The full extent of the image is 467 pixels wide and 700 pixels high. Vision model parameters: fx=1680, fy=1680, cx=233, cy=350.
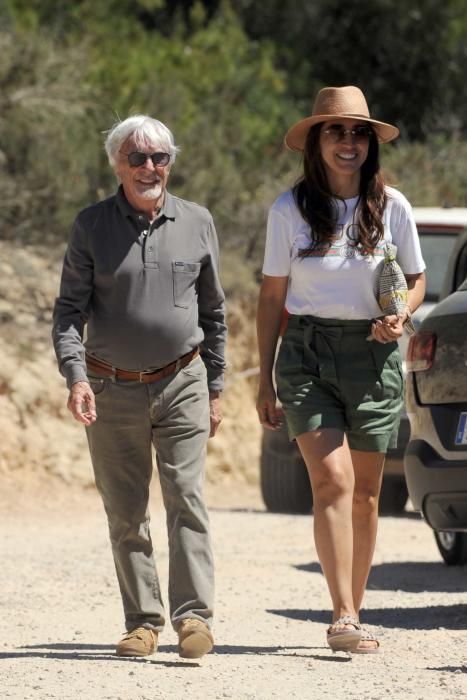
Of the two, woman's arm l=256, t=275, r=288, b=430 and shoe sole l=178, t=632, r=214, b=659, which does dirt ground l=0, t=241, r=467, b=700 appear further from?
woman's arm l=256, t=275, r=288, b=430

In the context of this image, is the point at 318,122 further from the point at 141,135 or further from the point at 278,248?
the point at 141,135

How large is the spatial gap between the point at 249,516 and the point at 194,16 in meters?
12.2

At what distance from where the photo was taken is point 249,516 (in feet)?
41.8

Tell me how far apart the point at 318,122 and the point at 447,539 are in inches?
145

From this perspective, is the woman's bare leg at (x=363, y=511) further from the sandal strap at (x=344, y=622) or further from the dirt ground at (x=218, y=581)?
the dirt ground at (x=218, y=581)

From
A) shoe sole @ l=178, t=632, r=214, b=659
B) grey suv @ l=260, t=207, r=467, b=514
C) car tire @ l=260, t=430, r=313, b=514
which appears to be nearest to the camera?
shoe sole @ l=178, t=632, r=214, b=659

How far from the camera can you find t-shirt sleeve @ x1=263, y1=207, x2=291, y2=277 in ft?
21.1

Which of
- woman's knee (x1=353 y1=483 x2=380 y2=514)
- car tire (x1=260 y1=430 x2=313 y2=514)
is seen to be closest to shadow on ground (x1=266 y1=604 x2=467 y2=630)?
woman's knee (x1=353 y1=483 x2=380 y2=514)

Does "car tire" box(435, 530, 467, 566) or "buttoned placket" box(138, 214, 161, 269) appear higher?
"buttoned placket" box(138, 214, 161, 269)

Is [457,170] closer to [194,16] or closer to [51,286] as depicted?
[194,16]

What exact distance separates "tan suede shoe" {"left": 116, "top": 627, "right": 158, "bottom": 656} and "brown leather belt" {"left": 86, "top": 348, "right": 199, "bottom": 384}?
3.12ft

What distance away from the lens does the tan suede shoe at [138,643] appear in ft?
20.7

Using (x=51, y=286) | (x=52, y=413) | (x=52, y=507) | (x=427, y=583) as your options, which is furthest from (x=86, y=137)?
(x=427, y=583)

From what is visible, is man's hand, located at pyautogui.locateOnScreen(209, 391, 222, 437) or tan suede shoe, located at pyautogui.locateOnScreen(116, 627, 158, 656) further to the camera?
man's hand, located at pyautogui.locateOnScreen(209, 391, 222, 437)
